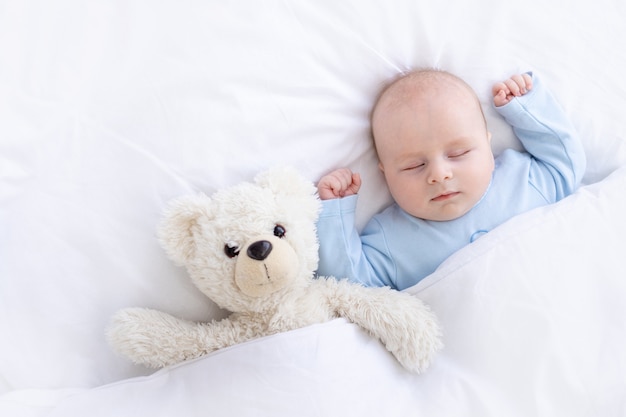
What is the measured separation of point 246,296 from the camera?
2.89ft

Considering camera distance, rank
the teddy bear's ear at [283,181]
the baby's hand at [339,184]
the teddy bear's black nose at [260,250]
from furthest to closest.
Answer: the baby's hand at [339,184]
the teddy bear's ear at [283,181]
the teddy bear's black nose at [260,250]

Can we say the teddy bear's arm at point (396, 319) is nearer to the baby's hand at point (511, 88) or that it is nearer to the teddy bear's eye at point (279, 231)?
the teddy bear's eye at point (279, 231)

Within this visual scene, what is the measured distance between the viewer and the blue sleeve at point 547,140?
3.64 feet

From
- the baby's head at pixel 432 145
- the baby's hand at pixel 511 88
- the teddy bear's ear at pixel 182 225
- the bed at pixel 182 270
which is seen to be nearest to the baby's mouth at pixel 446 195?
the baby's head at pixel 432 145

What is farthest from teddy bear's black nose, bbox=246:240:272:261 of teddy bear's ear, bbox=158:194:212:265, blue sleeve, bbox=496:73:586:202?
blue sleeve, bbox=496:73:586:202

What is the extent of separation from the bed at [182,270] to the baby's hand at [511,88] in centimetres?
23

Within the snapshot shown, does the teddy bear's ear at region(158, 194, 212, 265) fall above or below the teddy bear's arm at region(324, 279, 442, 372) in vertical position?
above

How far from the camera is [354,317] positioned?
92cm

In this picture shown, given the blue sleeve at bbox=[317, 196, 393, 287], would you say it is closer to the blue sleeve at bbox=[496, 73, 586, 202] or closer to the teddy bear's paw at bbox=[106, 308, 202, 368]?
the teddy bear's paw at bbox=[106, 308, 202, 368]

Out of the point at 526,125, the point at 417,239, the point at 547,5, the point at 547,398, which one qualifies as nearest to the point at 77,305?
the point at 417,239

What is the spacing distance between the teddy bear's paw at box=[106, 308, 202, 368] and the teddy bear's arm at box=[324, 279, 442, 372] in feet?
0.84

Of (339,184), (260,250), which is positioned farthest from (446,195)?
(260,250)

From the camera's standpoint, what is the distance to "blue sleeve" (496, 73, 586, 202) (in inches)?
43.7

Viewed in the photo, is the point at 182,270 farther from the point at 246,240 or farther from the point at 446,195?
the point at 446,195
